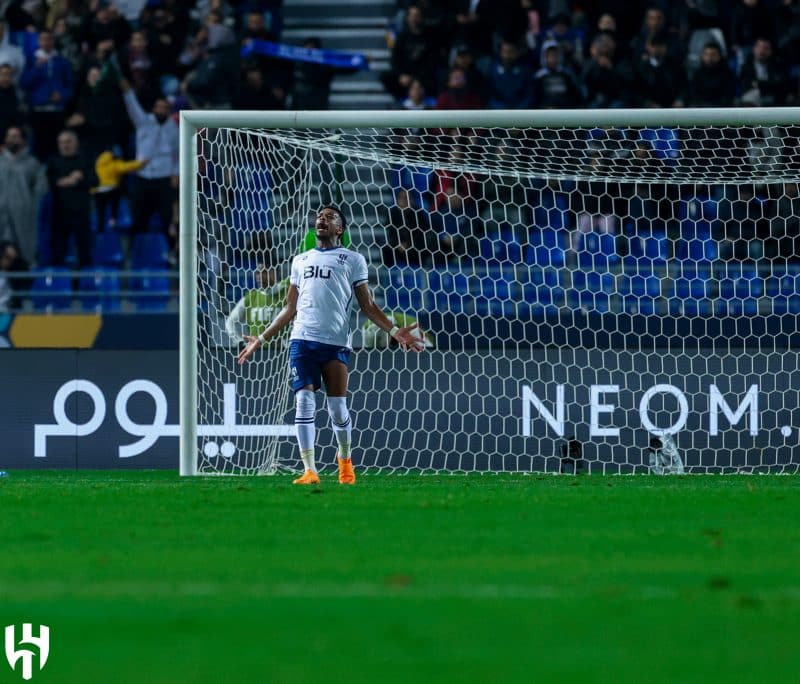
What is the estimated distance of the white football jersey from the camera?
1115 centimetres

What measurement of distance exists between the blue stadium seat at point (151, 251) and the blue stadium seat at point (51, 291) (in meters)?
0.81

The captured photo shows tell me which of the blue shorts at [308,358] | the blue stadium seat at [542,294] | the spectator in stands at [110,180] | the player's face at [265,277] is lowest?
the blue shorts at [308,358]

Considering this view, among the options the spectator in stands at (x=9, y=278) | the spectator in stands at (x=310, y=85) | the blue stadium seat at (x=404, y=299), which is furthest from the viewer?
the spectator in stands at (x=310, y=85)

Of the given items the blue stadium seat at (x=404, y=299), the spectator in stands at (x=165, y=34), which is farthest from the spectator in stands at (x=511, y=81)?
the blue stadium seat at (x=404, y=299)

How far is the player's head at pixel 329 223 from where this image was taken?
1102 cm

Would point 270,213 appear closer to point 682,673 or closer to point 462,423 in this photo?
point 462,423

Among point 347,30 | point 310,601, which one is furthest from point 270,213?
point 310,601

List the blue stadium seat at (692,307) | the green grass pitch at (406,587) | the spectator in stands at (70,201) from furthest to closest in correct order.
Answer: the spectator in stands at (70,201)
the blue stadium seat at (692,307)
the green grass pitch at (406,587)

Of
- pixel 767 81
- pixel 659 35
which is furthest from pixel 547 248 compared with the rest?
pixel 767 81

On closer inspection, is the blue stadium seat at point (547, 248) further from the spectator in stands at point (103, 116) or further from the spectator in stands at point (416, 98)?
the spectator in stands at point (103, 116)

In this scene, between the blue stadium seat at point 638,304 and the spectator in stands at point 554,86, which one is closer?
the blue stadium seat at point 638,304

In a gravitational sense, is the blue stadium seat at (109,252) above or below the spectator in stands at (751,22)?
below

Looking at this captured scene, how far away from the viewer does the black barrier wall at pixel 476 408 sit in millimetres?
13516

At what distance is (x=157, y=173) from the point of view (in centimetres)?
1741
